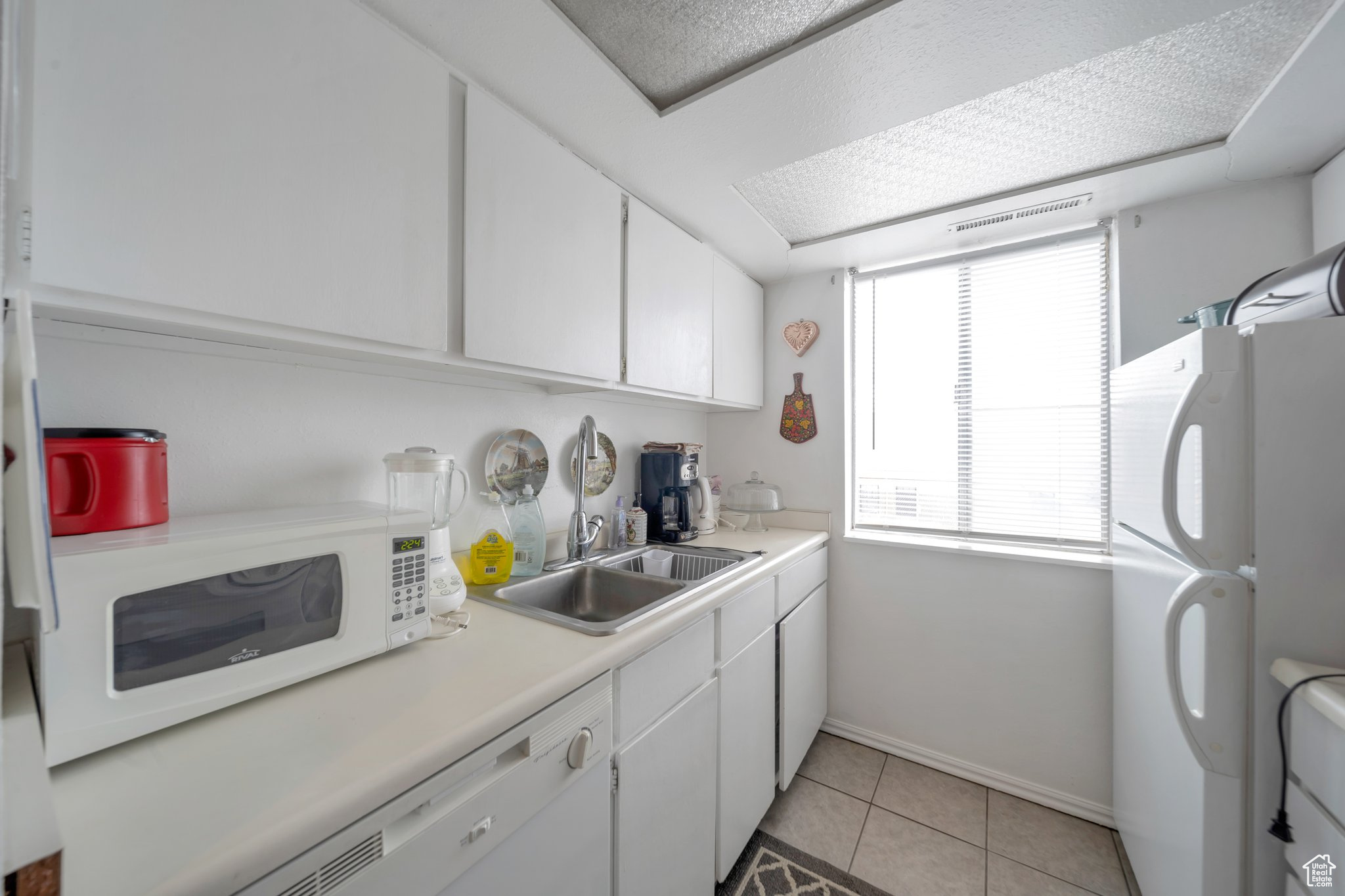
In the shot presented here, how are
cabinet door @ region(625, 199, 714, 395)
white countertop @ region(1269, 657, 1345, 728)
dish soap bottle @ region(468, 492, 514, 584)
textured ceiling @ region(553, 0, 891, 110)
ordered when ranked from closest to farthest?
white countertop @ region(1269, 657, 1345, 728)
textured ceiling @ region(553, 0, 891, 110)
dish soap bottle @ region(468, 492, 514, 584)
cabinet door @ region(625, 199, 714, 395)

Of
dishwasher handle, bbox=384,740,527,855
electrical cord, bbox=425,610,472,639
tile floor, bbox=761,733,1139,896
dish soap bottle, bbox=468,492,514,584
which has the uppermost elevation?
dish soap bottle, bbox=468,492,514,584

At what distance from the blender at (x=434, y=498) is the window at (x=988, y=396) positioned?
181cm

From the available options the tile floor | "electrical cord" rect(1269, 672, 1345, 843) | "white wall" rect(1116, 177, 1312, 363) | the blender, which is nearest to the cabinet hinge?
the blender

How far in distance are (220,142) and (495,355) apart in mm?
561

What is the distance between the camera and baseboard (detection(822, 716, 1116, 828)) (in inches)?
70.3

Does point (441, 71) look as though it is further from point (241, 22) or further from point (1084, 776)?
point (1084, 776)

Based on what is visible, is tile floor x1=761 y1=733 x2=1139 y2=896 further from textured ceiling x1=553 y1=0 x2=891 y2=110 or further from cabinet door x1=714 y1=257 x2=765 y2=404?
textured ceiling x1=553 y1=0 x2=891 y2=110

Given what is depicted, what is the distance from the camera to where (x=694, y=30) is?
3.64ft

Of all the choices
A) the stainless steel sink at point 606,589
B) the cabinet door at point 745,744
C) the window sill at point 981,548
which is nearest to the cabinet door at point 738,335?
the stainless steel sink at point 606,589

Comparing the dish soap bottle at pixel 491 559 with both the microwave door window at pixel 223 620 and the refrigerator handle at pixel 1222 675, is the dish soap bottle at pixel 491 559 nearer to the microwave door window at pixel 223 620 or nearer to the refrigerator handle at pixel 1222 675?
the microwave door window at pixel 223 620

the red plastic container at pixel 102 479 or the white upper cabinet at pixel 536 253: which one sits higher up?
the white upper cabinet at pixel 536 253

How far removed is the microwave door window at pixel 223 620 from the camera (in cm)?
68

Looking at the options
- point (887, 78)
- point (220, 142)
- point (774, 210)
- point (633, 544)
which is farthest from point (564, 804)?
point (774, 210)

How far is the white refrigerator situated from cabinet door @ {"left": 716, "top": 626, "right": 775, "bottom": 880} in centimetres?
100
